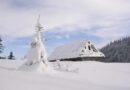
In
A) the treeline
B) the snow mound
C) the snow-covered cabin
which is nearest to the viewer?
the snow mound

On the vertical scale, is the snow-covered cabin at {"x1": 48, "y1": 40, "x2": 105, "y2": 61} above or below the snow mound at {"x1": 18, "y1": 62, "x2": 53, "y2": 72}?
above

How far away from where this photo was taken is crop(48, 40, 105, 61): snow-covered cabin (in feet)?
184

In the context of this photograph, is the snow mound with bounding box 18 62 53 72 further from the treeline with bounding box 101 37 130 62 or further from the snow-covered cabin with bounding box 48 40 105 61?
the treeline with bounding box 101 37 130 62

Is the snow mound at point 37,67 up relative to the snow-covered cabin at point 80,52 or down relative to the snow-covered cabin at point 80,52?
down

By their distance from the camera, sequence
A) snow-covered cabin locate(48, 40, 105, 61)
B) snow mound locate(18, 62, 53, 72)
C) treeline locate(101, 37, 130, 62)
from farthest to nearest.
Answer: treeline locate(101, 37, 130, 62), snow-covered cabin locate(48, 40, 105, 61), snow mound locate(18, 62, 53, 72)

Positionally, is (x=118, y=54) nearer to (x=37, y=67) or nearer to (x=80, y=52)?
(x=80, y=52)

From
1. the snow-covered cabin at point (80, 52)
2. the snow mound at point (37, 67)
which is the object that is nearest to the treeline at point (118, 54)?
the snow-covered cabin at point (80, 52)

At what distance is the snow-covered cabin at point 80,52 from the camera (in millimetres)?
56156

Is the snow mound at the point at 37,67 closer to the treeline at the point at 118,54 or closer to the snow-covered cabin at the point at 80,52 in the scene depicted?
the snow-covered cabin at the point at 80,52

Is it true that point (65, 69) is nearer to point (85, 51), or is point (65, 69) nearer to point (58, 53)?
point (85, 51)

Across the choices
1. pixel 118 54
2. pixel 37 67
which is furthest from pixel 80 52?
pixel 118 54

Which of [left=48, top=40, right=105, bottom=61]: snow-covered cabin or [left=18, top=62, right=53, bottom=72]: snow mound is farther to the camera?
[left=48, top=40, right=105, bottom=61]: snow-covered cabin

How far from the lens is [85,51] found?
186ft

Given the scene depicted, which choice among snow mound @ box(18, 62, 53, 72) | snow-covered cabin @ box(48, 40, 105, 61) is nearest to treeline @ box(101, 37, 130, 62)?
snow-covered cabin @ box(48, 40, 105, 61)
